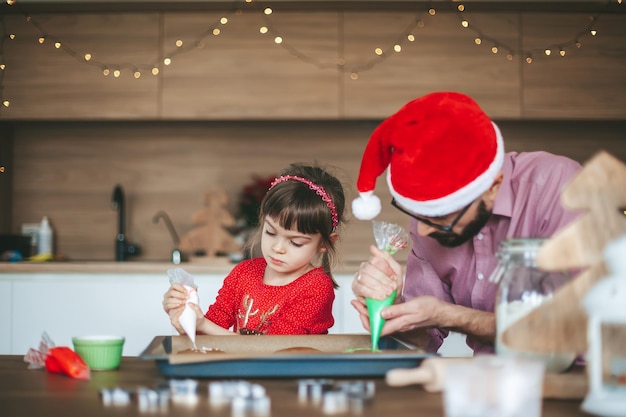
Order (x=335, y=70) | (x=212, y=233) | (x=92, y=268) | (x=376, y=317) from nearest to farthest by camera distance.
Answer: (x=376, y=317), (x=92, y=268), (x=335, y=70), (x=212, y=233)

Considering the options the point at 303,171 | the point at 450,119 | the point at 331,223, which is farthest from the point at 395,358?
the point at 303,171

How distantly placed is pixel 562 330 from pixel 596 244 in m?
0.12

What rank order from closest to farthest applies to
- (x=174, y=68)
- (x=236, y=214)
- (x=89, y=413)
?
(x=89, y=413) → (x=174, y=68) → (x=236, y=214)

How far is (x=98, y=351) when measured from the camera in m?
1.16

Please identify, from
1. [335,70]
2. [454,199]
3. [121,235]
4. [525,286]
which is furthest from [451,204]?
[121,235]

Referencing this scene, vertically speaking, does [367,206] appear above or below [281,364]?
above

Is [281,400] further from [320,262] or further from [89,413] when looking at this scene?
[320,262]

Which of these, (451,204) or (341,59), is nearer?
(451,204)

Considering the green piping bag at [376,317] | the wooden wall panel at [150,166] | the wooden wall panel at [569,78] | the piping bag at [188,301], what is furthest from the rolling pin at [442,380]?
the wooden wall panel at [150,166]

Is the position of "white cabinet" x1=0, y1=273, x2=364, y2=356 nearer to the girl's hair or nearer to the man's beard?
the girl's hair

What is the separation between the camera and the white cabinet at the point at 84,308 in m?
3.03

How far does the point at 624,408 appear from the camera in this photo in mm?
785

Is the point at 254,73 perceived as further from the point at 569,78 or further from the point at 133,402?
the point at 133,402

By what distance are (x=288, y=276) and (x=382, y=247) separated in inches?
20.3
